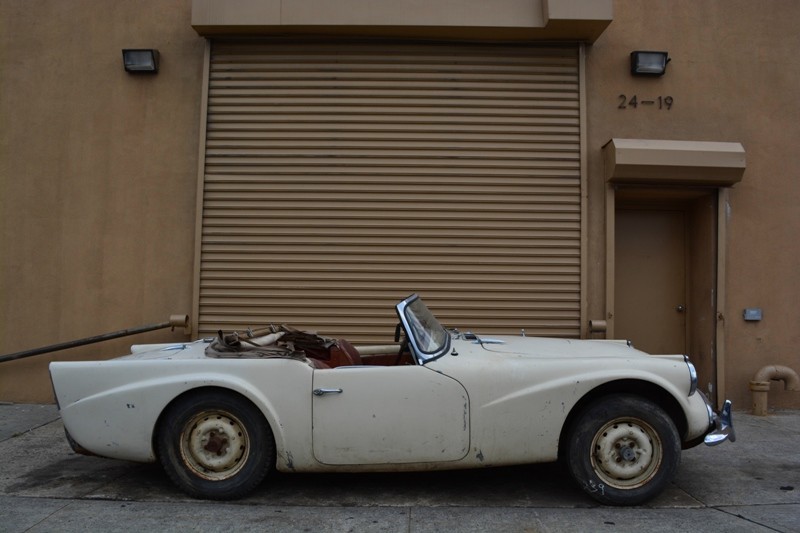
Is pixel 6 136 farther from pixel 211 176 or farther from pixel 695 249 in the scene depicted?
pixel 695 249

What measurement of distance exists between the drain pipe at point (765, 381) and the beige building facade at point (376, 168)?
19 centimetres

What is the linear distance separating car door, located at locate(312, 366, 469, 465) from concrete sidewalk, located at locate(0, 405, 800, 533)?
0.35 meters

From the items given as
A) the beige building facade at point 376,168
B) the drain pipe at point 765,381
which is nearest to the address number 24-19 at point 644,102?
the beige building facade at point 376,168

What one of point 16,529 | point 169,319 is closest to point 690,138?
point 169,319

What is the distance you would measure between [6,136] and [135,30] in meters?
1.89

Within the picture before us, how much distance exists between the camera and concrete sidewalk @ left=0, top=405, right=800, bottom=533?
3939 millimetres

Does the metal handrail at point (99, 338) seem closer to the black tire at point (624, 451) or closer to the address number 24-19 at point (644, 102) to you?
the black tire at point (624, 451)

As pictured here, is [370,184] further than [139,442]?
Yes

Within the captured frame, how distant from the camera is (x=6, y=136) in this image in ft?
25.2

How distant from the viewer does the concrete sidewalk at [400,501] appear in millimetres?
3939

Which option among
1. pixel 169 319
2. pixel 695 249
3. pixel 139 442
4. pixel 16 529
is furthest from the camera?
pixel 695 249

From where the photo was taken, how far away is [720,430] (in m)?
4.42

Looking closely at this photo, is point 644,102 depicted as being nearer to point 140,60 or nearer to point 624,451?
point 624,451

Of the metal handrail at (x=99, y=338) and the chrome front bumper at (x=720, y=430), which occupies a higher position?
the metal handrail at (x=99, y=338)
